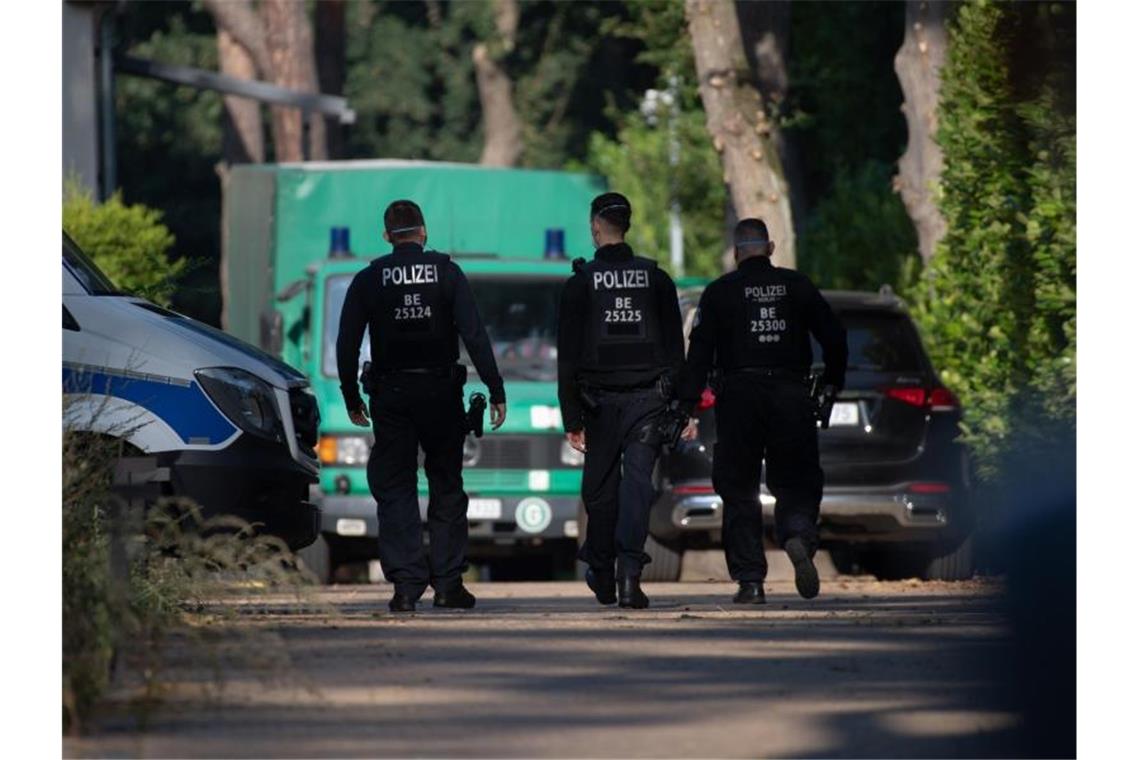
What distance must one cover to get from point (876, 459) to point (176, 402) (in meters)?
5.17

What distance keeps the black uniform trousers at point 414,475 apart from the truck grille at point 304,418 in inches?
24.2

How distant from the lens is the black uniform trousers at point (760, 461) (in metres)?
13.0

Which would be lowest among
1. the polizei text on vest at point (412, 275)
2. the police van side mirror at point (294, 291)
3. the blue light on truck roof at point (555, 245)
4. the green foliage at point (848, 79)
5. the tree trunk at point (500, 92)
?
the polizei text on vest at point (412, 275)

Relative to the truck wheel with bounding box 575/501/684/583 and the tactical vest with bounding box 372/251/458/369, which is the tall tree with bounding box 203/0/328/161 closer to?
the truck wheel with bounding box 575/501/684/583

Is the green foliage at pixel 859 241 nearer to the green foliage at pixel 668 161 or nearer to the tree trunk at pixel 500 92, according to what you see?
the green foliage at pixel 668 161

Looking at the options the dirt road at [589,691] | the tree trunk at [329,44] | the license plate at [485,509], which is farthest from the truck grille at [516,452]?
the tree trunk at [329,44]

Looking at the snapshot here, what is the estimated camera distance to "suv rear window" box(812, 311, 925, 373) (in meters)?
16.0

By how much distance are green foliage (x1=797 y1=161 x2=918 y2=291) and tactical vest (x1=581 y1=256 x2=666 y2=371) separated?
13.2 m

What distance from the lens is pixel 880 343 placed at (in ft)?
52.5

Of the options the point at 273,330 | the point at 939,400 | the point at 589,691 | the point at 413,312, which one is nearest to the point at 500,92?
the point at 273,330

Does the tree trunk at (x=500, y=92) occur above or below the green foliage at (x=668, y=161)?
above

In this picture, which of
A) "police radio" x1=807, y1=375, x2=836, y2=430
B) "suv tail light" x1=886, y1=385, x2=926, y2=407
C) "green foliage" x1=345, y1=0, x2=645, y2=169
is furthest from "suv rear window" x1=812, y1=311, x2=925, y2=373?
"green foliage" x1=345, y1=0, x2=645, y2=169
